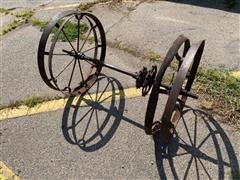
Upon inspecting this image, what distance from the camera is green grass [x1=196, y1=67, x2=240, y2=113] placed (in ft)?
14.8

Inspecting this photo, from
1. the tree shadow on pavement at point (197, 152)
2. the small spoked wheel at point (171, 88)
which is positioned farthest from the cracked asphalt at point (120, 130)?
the small spoked wheel at point (171, 88)

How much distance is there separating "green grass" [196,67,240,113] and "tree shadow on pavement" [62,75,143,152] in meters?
1.01

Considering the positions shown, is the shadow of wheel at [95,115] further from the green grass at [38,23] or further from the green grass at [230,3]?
the green grass at [230,3]

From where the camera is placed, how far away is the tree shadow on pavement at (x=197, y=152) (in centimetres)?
378

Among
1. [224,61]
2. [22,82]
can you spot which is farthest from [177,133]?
[22,82]

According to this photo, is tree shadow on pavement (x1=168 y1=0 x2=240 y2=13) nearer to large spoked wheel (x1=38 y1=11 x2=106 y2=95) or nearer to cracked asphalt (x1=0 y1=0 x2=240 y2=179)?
cracked asphalt (x1=0 y1=0 x2=240 y2=179)

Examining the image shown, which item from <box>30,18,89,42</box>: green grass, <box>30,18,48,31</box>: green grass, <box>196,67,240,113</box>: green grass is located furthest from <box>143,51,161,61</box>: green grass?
<box>30,18,48,31</box>: green grass

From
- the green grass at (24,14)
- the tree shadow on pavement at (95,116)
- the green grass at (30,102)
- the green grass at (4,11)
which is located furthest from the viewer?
the green grass at (4,11)

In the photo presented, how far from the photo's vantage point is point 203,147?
158 inches

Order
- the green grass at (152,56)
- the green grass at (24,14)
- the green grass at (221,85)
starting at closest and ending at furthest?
1. the green grass at (221,85)
2. the green grass at (152,56)
3. the green grass at (24,14)

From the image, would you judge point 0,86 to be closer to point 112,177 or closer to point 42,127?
point 42,127

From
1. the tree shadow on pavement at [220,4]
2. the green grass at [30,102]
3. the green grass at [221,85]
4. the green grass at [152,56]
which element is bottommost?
the green grass at [30,102]

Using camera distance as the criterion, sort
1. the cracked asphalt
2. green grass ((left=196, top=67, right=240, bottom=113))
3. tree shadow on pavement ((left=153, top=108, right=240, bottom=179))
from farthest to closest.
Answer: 1. green grass ((left=196, top=67, right=240, bottom=113))
2. the cracked asphalt
3. tree shadow on pavement ((left=153, top=108, right=240, bottom=179))

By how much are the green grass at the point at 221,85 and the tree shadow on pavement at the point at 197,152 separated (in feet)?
1.11
